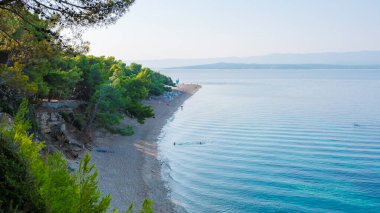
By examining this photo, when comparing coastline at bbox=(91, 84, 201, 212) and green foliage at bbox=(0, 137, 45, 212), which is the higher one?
green foliage at bbox=(0, 137, 45, 212)

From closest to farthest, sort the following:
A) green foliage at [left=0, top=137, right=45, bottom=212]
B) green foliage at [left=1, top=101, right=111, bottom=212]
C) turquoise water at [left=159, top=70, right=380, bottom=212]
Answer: green foliage at [left=0, top=137, right=45, bottom=212], green foliage at [left=1, top=101, right=111, bottom=212], turquoise water at [left=159, top=70, right=380, bottom=212]

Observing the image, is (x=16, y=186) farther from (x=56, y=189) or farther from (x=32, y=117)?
(x=32, y=117)

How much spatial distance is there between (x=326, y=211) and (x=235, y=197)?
6.28 meters

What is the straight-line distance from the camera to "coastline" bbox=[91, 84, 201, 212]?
2480 cm

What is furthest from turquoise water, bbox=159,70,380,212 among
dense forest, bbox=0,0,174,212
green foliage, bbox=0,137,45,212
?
green foliage, bbox=0,137,45,212

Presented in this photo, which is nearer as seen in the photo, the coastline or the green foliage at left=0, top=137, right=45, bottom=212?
the green foliage at left=0, top=137, right=45, bottom=212

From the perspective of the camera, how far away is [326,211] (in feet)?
79.5

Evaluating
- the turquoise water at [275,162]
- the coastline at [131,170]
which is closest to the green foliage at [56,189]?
the coastline at [131,170]

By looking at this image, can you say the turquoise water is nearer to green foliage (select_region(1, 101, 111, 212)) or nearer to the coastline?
the coastline

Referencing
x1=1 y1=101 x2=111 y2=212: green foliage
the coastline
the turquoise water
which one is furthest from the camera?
the turquoise water

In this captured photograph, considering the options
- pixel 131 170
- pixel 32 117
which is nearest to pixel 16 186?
pixel 32 117

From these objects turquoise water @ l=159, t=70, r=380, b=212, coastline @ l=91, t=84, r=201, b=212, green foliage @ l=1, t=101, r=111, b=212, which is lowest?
turquoise water @ l=159, t=70, r=380, b=212

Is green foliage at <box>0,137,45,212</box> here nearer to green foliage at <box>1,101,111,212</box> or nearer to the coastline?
green foliage at <box>1,101,111,212</box>

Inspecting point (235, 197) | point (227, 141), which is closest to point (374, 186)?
point (235, 197)
